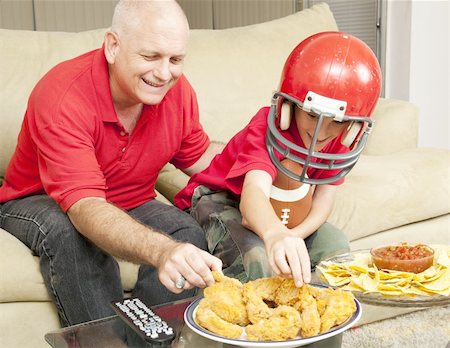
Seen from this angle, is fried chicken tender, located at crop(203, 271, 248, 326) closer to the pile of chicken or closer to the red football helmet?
the pile of chicken

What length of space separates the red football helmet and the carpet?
1.12 ft

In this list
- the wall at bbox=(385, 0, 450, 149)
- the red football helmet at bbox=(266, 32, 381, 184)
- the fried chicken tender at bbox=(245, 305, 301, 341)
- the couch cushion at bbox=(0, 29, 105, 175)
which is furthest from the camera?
the wall at bbox=(385, 0, 450, 149)

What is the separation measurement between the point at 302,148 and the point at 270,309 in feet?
1.31

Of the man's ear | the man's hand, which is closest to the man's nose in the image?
the man's ear

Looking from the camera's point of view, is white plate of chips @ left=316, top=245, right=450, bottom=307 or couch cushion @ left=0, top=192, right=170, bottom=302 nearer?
white plate of chips @ left=316, top=245, right=450, bottom=307

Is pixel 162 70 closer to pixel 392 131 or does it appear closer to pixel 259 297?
pixel 259 297

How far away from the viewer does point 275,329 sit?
A: 1019 mm

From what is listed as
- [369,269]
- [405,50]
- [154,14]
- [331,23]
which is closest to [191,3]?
[405,50]

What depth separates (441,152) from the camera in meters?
2.18

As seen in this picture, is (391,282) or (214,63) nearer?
(391,282)

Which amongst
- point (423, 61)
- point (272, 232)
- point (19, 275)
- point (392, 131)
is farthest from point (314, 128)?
point (423, 61)

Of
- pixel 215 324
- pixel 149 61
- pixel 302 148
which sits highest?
pixel 149 61

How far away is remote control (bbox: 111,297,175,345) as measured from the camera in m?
1.08

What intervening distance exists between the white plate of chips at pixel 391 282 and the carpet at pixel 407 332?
22mm
